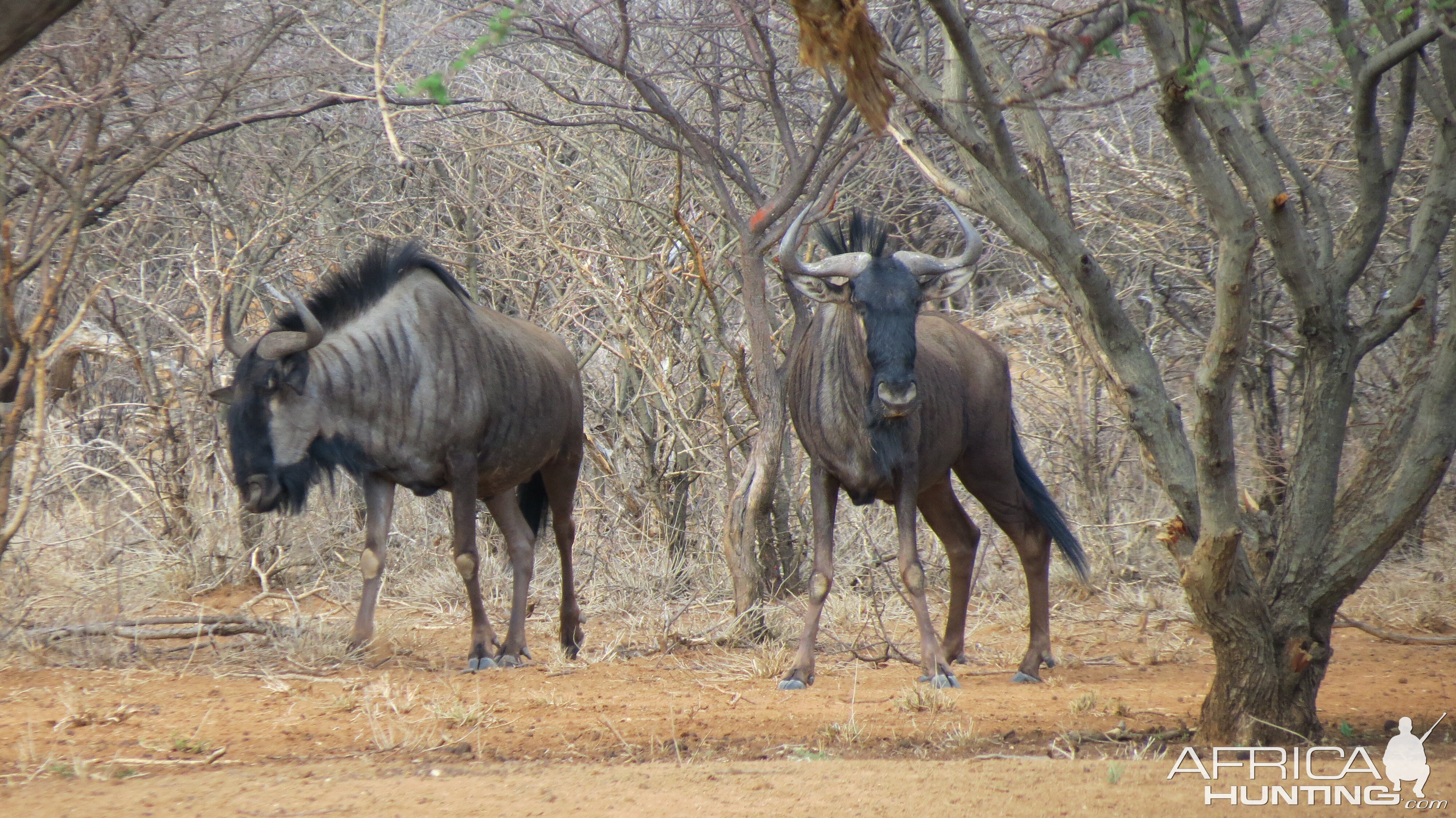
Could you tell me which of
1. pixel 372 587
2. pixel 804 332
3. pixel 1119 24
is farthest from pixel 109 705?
pixel 1119 24

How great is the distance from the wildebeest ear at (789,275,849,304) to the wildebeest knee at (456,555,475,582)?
2288mm

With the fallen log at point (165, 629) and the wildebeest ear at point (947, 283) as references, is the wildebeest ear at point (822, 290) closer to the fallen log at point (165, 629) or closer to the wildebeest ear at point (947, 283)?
the wildebeest ear at point (947, 283)

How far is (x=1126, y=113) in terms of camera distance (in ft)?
33.2

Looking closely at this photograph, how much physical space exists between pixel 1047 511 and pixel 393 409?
140 inches

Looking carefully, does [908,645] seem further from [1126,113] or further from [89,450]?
[89,450]

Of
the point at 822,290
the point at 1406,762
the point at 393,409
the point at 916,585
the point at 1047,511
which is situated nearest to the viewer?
the point at 1406,762

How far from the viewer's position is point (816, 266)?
6.18 m

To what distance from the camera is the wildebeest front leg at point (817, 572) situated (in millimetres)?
5844

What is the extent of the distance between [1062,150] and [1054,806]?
23.1ft

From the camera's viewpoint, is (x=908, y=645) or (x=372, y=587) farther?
(x=908, y=645)

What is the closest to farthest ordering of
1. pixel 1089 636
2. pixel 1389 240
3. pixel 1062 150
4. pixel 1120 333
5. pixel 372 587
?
A: pixel 1120 333 < pixel 372 587 < pixel 1089 636 < pixel 1389 240 < pixel 1062 150

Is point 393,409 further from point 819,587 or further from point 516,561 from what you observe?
point 819,587

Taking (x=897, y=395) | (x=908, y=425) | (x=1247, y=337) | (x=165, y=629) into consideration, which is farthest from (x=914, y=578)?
(x=165, y=629)
